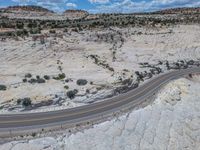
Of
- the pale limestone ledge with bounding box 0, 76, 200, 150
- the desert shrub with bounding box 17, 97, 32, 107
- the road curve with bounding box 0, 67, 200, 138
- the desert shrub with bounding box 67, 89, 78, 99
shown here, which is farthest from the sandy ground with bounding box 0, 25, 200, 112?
the pale limestone ledge with bounding box 0, 76, 200, 150

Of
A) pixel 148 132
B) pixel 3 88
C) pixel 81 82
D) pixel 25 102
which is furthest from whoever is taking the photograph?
pixel 81 82

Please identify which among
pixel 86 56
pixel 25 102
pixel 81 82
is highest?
pixel 86 56

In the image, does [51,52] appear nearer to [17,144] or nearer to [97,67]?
[97,67]

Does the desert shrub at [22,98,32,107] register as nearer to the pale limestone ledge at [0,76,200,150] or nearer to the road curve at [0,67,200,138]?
the road curve at [0,67,200,138]

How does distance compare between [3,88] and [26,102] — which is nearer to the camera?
[26,102]

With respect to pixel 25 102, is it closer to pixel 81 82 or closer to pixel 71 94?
pixel 71 94

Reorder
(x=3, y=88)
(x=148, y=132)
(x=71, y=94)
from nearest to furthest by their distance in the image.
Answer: (x=148, y=132)
(x=71, y=94)
(x=3, y=88)

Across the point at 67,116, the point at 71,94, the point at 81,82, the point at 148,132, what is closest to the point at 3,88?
the point at 71,94

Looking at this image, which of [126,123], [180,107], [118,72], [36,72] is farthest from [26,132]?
[118,72]
